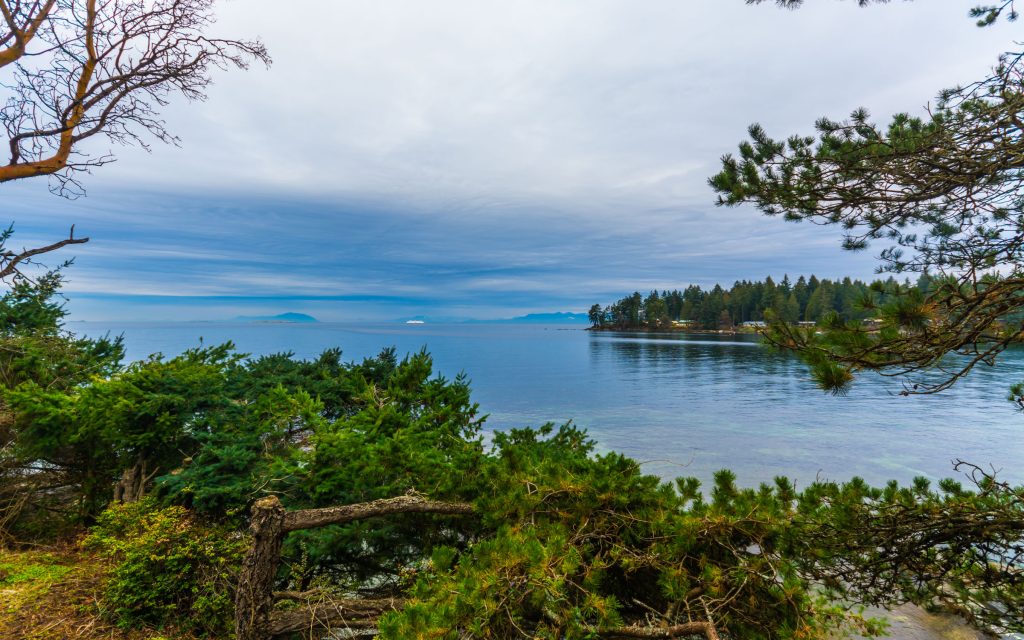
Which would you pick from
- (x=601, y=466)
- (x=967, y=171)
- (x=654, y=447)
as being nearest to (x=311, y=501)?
(x=601, y=466)

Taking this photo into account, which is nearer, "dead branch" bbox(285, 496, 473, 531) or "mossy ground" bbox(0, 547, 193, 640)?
"dead branch" bbox(285, 496, 473, 531)

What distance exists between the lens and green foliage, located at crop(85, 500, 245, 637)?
3.61 m

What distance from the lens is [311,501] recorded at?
14.1ft

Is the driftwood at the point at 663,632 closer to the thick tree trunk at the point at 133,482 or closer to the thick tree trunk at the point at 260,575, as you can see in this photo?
the thick tree trunk at the point at 260,575

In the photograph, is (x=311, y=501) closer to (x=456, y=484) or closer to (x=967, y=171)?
(x=456, y=484)

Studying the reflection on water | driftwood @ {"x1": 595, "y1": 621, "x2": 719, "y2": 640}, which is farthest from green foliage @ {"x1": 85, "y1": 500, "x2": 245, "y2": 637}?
the reflection on water

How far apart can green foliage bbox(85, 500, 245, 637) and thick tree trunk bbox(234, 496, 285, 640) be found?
93 cm

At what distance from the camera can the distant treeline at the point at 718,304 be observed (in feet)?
242

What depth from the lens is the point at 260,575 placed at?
291cm

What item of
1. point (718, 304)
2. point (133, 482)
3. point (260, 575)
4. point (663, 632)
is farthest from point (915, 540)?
point (718, 304)

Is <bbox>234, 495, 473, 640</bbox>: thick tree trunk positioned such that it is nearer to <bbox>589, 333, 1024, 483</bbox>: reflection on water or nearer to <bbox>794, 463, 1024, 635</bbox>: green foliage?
<bbox>794, 463, 1024, 635</bbox>: green foliage

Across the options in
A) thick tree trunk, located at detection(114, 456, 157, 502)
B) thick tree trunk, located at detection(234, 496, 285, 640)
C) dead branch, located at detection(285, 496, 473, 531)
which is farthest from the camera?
thick tree trunk, located at detection(114, 456, 157, 502)

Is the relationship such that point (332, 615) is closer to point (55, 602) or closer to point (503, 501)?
point (503, 501)

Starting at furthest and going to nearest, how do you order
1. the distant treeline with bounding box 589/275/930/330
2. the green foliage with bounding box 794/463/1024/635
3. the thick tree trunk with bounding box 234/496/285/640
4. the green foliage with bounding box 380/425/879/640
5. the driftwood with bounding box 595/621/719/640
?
the distant treeline with bounding box 589/275/930/330
the green foliage with bounding box 794/463/1024/635
the thick tree trunk with bounding box 234/496/285/640
the driftwood with bounding box 595/621/719/640
the green foliage with bounding box 380/425/879/640
